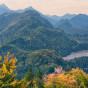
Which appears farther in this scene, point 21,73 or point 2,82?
point 21,73

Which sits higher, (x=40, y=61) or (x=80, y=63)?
(x=40, y=61)

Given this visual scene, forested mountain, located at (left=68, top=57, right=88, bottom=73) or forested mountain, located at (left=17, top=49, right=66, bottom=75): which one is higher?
forested mountain, located at (left=17, top=49, right=66, bottom=75)

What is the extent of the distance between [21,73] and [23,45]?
77101 millimetres

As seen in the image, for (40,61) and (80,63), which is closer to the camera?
(40,61)

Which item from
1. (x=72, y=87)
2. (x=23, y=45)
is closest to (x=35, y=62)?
(x=23, y=45)

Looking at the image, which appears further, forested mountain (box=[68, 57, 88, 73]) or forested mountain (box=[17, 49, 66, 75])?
forested mountain (box=[68, 57, 88, 73])

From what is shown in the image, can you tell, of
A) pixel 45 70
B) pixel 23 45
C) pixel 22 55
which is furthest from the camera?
pixel 23 45

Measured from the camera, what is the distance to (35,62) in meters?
119

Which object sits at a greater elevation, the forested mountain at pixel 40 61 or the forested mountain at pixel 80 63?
the forested mountain at pixel 40 61

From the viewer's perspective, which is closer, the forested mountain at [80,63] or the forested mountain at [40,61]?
the forested mountain at [40,61]

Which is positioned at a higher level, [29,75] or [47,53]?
[29,75]

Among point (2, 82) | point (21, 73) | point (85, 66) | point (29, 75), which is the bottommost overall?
point (85, 66)

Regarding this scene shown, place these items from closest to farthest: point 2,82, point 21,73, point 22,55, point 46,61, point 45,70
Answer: point 2,82 → point 45,70 → point 21,73 → point 46,61 → point 22,55

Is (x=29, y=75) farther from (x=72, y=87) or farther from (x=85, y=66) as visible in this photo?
(x=85, y=66)
